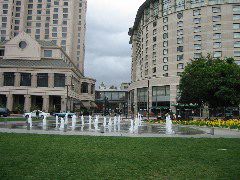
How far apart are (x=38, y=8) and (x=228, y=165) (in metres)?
112

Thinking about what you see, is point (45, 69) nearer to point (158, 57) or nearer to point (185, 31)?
point (158, 57)

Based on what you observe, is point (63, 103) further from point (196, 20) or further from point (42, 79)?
point (196, 20)

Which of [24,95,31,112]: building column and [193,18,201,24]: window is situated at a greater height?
[193,18,201,24]: window

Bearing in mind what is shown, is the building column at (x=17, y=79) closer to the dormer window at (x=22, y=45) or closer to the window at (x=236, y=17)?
the dormer window at (x=22, y=45)

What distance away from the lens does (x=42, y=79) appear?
251 feet

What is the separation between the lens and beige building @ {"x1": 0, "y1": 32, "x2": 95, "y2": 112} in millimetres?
75438

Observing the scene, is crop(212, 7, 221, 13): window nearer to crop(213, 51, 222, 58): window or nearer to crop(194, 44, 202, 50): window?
crop(194, 44, 202, 50): window

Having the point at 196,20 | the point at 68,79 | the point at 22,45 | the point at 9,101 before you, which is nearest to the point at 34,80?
the point at 9,101

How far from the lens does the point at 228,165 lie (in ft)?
29.3

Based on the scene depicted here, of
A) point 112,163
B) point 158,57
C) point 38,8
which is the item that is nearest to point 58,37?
point 38,8

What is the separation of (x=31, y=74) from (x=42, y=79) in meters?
2.96

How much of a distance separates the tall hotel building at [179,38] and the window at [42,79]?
25.1 metres

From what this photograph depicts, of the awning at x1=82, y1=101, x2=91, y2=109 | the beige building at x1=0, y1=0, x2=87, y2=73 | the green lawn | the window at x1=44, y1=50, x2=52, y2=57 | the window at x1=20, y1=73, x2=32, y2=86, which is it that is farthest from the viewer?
the beige building at x1=0, y1=0, x2=87, y2=73

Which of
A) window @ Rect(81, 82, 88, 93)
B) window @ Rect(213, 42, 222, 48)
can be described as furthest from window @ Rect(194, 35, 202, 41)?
window @ Rect(81, 82, 88, 93)
